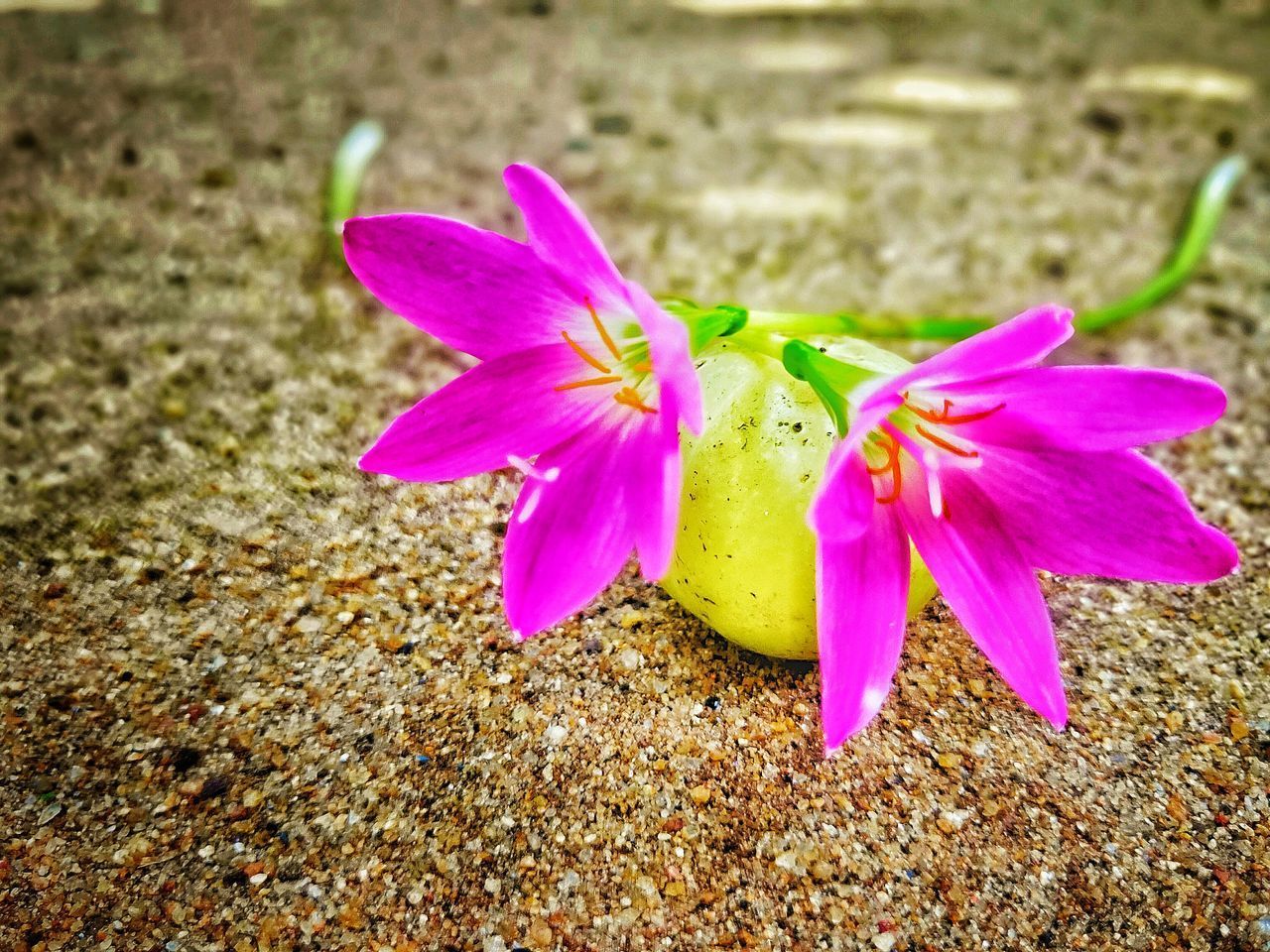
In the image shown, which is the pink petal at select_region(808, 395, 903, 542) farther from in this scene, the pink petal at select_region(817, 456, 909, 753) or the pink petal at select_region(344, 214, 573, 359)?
the pink petal at select_region(344, 214, 573, 359)

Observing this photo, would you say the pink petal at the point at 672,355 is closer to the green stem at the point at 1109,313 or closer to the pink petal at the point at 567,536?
the pink petal at the point at 567,536

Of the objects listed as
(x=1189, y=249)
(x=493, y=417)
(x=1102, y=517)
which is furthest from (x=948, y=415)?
(x=1189, y=249)

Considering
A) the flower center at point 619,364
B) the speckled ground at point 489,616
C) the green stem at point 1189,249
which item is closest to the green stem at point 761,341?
the flower center at point 619,364

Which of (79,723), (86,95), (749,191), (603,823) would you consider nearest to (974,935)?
(603,823)

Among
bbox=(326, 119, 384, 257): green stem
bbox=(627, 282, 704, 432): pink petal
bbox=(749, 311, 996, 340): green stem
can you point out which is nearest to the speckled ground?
bbox=(326, 119, 384, 257): green stem

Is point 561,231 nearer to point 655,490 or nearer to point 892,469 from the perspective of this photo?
point 655,490

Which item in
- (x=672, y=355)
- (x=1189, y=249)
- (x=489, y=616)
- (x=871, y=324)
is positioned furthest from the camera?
(x=1189, y=249)
